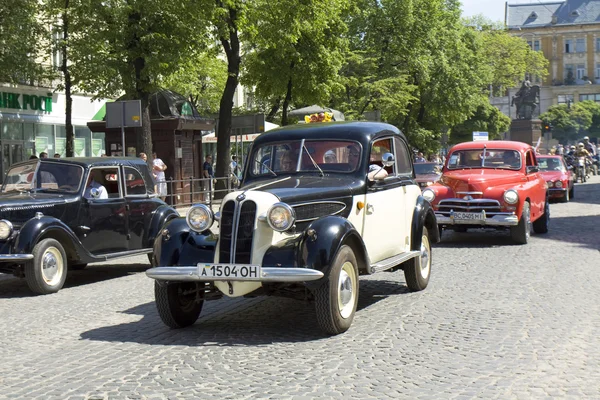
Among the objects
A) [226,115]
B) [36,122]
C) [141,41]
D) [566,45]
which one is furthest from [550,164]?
[566,45]

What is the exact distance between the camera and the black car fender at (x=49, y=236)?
456 inches

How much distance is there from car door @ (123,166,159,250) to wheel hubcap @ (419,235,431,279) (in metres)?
4.53

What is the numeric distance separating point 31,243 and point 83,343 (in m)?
3.77

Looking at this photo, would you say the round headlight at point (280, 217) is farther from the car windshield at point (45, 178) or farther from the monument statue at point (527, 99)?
the monument statue at point (527, 99)

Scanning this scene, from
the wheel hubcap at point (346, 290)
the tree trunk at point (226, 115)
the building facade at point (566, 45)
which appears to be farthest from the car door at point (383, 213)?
the building facade at point (566, 45)

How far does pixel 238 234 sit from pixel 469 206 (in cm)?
931

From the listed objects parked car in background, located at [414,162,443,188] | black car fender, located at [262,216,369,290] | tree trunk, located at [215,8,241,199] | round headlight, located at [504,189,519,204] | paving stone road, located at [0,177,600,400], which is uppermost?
tree trunk, located at [215,8,241,199]

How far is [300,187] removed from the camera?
877cm

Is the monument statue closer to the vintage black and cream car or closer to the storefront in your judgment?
the storefront

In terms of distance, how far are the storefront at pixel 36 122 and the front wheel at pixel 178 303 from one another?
2636 centimetres

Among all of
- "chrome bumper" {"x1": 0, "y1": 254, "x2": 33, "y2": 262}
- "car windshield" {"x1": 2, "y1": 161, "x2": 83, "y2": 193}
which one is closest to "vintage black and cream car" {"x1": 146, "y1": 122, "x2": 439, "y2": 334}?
"chrome bumper" {"x1": 0, "y1": 254, "x2": 33, "y2": 262}

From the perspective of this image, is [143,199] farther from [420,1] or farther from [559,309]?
[420,1]

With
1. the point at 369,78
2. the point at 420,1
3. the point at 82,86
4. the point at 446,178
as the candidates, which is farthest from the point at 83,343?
the point at 420,1

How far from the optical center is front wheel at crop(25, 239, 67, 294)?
11.6 m
